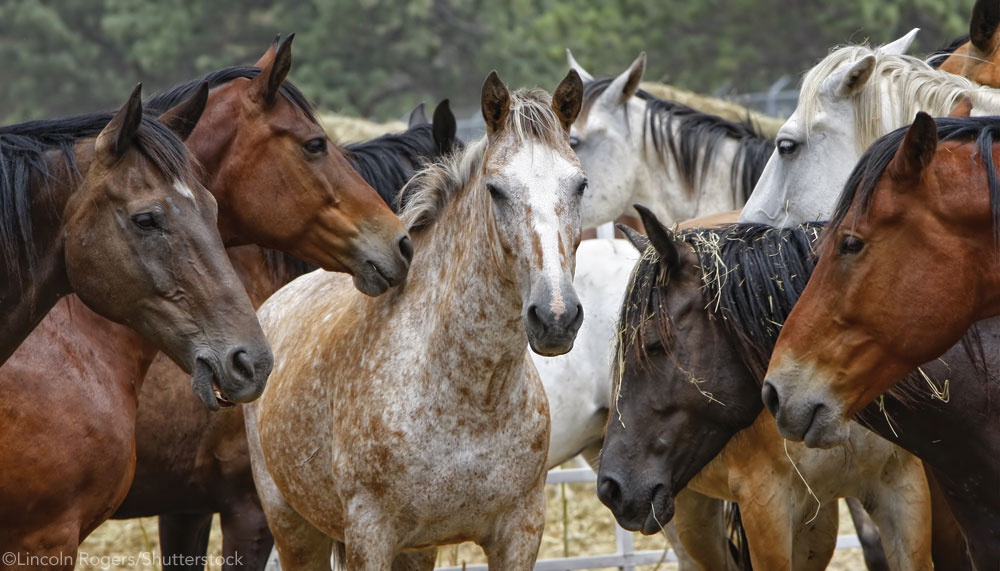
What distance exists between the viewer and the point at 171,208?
2.85m

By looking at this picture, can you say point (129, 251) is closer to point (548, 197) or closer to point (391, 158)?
point (548, 197)

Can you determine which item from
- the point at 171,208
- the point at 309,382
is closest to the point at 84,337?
the point at 309,382

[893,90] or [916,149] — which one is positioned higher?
[893,90]

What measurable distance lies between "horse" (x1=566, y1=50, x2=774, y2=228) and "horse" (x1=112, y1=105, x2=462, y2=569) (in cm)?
171

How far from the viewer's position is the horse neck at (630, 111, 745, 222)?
20.4ft

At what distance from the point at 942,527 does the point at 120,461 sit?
9.68ft

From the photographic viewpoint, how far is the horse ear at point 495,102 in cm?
337

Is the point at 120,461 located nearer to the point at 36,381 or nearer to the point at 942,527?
the point at 36,381

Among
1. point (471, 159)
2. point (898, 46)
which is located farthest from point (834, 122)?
point (471, 159)

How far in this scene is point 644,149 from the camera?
257 inches

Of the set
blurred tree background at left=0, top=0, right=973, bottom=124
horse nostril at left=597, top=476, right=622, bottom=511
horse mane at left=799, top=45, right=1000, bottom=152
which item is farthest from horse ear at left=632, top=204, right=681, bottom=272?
blurred tree background at left=0, top=0, right=973, bottom=124

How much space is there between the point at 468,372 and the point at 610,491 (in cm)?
57

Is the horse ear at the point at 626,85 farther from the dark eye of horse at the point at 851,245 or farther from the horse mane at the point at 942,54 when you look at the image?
the dark eye of horse at the point at 851,245

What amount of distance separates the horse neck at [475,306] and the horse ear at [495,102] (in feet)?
0.69
